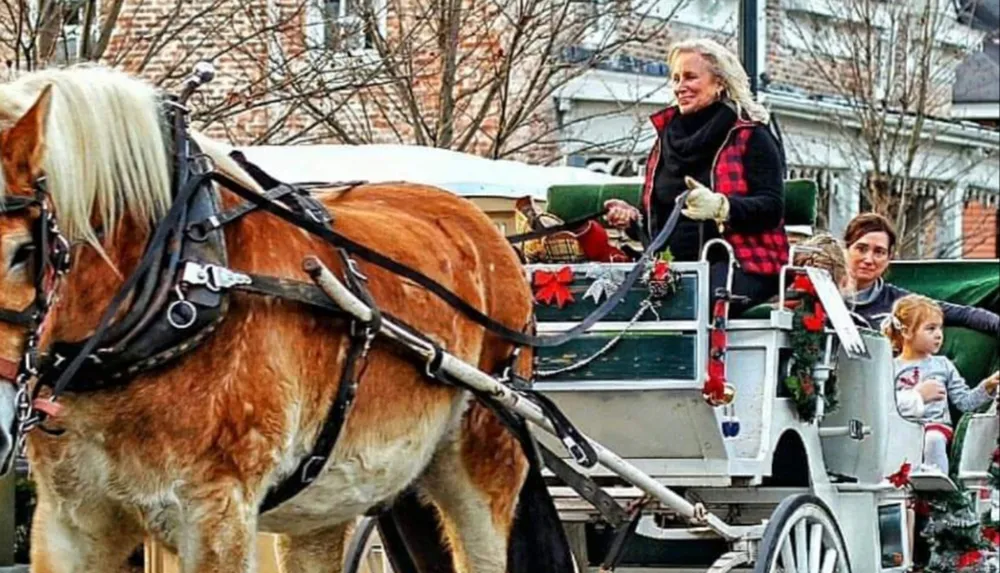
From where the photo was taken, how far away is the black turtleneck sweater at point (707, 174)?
779 centimetres

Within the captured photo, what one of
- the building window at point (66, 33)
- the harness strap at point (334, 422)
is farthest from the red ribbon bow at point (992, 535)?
the harness strap at point (334, 422)

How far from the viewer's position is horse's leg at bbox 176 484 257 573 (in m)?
5.57

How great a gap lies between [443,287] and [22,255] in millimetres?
1653

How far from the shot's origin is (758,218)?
25.6 ft

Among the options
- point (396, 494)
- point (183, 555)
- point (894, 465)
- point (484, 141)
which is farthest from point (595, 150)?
point (183, 555)

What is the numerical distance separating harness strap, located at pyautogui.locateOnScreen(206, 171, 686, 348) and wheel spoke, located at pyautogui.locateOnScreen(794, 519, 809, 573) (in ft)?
3.40

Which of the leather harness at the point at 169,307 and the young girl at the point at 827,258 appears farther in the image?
the young girl at the point at 827,258

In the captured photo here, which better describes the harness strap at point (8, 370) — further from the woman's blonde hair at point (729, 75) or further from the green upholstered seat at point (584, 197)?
the green upholstered seat at point (584, 197)

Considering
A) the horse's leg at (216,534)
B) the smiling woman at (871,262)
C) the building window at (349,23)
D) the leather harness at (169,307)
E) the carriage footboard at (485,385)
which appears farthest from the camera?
the building window at (349,23)

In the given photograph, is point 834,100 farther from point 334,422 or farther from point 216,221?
point 216,221

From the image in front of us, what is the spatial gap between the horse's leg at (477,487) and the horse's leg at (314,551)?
0.34 m

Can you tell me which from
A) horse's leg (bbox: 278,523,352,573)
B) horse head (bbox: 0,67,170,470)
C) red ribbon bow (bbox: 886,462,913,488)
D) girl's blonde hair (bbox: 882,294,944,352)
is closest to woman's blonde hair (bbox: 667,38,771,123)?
red ribbon bow (bbox: 886,462,913,488)

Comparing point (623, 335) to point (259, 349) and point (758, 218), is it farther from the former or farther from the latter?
point (259, 349)

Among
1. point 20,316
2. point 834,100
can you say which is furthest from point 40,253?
point 834,100
